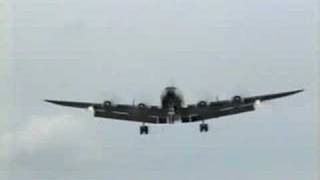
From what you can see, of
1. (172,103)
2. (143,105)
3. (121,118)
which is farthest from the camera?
(121,118)

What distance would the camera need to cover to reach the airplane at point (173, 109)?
3262 centimetres

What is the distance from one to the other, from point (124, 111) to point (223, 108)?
5511 millimetres

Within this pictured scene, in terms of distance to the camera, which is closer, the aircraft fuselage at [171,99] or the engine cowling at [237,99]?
the aircraft fuselage at [171,99]

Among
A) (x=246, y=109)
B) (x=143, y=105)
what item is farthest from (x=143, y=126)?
(x=246, y=109)

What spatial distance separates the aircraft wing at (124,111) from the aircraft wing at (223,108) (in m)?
1.49

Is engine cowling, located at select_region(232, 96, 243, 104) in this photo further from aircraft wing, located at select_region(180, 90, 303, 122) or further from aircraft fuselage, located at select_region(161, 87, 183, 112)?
aircraft fuselage, located at select_region(161, 87, 183, 112)

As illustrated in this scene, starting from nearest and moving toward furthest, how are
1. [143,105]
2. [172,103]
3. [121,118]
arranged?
[172,103] → [143,105] → [121,118]

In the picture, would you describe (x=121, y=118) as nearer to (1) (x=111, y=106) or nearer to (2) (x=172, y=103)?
(1) (x=111, y=106)

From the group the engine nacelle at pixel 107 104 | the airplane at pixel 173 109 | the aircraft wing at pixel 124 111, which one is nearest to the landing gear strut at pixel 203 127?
the airplane at pixel 173 109

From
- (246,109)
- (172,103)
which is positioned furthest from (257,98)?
(172,103)

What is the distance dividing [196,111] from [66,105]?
7.57 meters

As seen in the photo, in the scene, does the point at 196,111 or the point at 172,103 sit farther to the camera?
the point at 196,111

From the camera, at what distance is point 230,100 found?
35125mm

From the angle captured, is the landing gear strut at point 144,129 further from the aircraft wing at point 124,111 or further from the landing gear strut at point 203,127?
the landing gear strut at point 203,127
